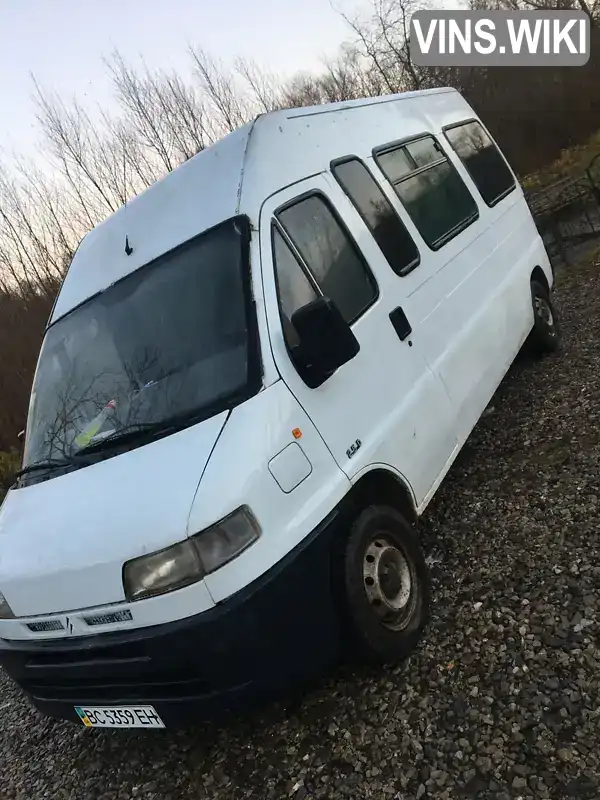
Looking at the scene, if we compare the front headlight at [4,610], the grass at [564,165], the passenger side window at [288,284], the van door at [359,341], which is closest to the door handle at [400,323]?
the van door at [359,341]

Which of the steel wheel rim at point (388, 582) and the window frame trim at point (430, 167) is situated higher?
the window frame trim at point (430, 167)

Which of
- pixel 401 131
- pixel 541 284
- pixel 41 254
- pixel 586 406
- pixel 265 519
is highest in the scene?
pixel 41 254

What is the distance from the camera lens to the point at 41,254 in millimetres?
17391

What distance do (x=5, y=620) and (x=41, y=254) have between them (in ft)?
52.9

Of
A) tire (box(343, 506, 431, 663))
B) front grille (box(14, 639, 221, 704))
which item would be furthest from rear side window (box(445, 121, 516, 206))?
front grille (box(14, 639, 221, 704))

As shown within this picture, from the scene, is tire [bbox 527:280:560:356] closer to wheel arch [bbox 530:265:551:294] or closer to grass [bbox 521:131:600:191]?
wheel arch [bbox 530:265:551:294]

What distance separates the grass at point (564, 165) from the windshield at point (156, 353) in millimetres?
18068

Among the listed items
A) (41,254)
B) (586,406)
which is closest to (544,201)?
(586,406)

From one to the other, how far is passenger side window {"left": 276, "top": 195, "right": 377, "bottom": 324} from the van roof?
178 millimetres

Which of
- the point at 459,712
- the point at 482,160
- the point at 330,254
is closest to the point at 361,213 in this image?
the point at 330,254

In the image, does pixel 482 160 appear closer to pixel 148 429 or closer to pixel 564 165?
pixel 148 429

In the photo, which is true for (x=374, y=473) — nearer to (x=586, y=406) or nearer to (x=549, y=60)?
(x=586, y=406)

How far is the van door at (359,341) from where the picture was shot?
3.13m

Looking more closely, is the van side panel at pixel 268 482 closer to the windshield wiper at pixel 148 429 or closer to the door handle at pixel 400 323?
the windshield wiper at pixel 148 429
